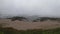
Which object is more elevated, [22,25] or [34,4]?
[34,4]

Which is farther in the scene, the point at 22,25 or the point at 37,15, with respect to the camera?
the point at 37,15

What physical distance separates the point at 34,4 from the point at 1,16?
0.33 meters

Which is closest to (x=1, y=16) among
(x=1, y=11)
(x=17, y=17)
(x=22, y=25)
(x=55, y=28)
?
(x=1, y=11)

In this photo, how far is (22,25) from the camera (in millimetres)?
810

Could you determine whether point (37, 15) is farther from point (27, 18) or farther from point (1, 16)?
point (1, 16)

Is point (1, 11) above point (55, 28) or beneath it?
above

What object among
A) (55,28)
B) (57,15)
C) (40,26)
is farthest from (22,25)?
(57,15)

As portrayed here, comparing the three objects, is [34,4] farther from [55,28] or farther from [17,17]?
[55,28]

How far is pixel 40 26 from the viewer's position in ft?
2.65

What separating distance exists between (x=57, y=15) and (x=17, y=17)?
38cm

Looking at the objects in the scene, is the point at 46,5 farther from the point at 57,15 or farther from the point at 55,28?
the point at 55,28

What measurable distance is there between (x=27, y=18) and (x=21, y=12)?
93mm

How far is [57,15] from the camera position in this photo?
98 centimetres

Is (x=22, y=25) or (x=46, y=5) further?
(x=46, y=5)
